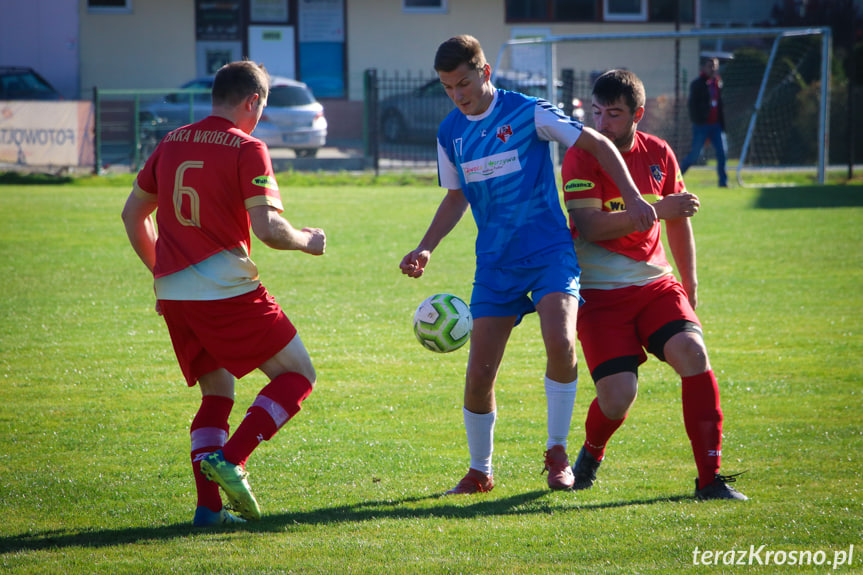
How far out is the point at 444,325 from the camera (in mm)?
4609

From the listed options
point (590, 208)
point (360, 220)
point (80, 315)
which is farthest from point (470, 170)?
point (360, 220)

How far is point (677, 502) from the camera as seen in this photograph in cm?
436

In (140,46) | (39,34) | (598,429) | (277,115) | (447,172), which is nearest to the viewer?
(598,429)

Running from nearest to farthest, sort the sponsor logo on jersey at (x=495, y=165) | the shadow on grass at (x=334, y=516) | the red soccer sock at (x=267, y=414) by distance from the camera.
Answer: the shadow on grass at (x=334, y=516), the red soccer sock at (x=267, y=414), the sponsor logo on jersey at (x=495, y=165)

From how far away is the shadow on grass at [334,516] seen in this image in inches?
152

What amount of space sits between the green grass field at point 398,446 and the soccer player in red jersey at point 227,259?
0.33 metres

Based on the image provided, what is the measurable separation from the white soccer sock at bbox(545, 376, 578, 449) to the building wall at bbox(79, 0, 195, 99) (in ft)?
88.9

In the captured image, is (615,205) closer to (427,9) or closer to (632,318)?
(632,318)

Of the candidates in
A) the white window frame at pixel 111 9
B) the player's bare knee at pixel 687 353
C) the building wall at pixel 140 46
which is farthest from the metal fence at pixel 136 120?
the player's bare knee at pixel 687 353

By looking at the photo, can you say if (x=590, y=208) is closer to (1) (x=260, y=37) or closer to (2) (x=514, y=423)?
(2) (x=514, y=423)

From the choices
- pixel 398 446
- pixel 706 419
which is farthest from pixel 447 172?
pixel 706 419

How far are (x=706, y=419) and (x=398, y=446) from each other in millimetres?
1793

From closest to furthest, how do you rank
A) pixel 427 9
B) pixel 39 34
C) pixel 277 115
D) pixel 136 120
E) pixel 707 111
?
pixel 707 111, pixel 136 120, pixel 277 115, pixel 39 34, pixel 427 9

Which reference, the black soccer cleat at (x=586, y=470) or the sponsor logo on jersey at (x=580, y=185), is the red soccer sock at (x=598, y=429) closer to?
the black soccer cleat at (x=586, y=470)
